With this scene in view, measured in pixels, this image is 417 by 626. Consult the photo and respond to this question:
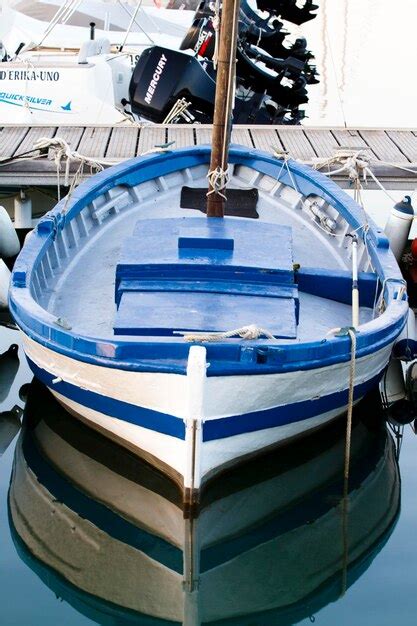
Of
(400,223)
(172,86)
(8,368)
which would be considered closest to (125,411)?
(8,368)

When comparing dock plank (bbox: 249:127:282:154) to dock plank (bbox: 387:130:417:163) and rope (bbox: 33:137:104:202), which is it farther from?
rope (bbox: 33:137:104:202)

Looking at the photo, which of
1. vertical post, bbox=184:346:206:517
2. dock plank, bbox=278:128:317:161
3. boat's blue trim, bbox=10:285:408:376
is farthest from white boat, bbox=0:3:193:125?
vertical post, bbox=184:346:206:517

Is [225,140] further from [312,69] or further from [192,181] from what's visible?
[312,69]

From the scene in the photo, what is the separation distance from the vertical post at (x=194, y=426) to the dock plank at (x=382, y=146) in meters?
6.15

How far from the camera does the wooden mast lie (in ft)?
24.5

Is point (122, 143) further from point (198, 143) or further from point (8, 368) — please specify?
point (8, 368)

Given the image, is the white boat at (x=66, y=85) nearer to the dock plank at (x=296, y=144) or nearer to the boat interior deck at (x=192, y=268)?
the dock plank at (x=296, y=144)

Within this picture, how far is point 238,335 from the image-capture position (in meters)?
6.21

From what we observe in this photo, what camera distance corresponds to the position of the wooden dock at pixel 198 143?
11000 mm

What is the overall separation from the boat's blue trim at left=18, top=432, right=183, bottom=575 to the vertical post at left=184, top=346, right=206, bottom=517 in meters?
0.29

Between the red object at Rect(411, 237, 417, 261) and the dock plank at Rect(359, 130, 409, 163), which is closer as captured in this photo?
the red object at Rect(411, 237, 417, 261)

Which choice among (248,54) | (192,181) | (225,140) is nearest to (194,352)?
(225,140)

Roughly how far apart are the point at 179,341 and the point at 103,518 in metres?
1.30

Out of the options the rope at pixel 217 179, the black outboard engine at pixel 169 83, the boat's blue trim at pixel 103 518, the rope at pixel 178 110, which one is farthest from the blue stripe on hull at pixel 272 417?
the black outboard engine at pixel 169 83
